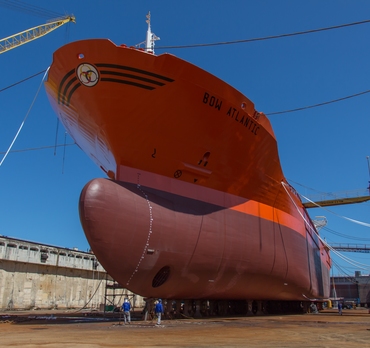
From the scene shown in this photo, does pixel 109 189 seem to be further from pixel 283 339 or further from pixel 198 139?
pixel 283 339

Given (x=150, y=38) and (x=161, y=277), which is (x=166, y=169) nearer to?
(x=161, y=277)

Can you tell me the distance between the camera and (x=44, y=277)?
897 inches

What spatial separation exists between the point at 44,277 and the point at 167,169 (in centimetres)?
1509

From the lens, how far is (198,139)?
38.6ft

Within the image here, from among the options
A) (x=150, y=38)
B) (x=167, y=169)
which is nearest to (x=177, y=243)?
(x=167, y=169)

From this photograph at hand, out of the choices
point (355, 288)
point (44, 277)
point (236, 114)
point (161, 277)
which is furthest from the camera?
point (355, 288)

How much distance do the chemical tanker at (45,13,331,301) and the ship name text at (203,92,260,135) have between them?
0.14 feet

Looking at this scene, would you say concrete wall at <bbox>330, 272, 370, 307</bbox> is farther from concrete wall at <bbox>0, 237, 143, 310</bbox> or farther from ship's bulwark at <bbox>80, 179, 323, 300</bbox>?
ship's bulwark at <bbox>80, 179, 323, 300</bbox>

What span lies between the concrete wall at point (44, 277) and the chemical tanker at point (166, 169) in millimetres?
8224

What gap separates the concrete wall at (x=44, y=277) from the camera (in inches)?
802

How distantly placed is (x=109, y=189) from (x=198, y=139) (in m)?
3.36

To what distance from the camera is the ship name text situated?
37.7 ft

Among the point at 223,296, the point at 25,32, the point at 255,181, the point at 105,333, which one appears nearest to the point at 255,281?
the point at 223,296

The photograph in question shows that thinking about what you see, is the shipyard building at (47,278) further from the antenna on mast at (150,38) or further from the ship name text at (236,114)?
the antenna on mast at (150,38)
